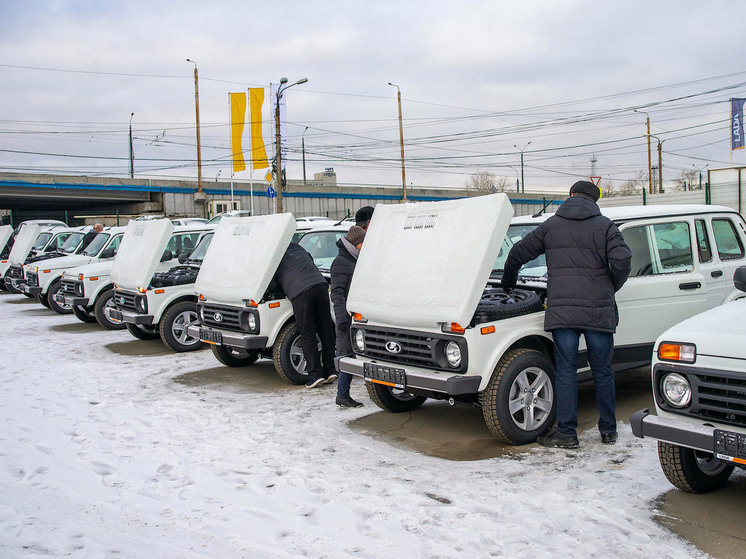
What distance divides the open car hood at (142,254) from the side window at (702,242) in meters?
7.67

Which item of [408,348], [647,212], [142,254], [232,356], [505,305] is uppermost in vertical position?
[647,212]

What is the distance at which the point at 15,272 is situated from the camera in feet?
62.1

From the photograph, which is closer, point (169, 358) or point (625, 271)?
point (625, 271)

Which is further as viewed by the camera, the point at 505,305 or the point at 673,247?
the point at 673,247

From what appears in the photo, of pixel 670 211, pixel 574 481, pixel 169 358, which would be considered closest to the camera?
pixel 574 481

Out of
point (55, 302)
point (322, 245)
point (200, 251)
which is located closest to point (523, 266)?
point (322, 245)

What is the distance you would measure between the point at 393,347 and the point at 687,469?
2386mm

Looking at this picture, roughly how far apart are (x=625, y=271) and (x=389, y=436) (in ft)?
7.98

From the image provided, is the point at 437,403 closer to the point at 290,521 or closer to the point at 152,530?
the point at 290,521

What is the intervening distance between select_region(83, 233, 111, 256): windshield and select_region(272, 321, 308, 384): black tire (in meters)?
10.0

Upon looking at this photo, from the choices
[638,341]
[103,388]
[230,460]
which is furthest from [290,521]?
[103,388]

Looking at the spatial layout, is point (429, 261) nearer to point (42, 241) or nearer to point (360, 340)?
point (360, 340)

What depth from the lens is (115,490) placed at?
462cm

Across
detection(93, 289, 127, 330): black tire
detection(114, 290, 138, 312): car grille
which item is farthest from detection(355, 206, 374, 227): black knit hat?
detection(93, 289, 127, 330): black tire
